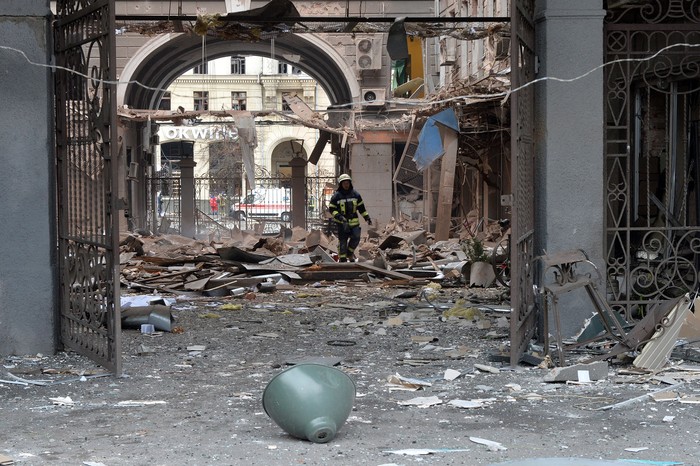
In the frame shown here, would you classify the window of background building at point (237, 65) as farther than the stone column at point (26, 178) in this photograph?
Yes

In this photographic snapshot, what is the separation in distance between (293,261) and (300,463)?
1266cm

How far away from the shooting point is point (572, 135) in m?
10.2

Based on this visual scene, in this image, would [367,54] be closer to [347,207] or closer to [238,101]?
[347,207]

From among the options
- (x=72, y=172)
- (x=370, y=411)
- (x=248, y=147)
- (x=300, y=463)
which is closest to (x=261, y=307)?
(x=72, y=172)

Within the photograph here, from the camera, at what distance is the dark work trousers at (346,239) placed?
2070 cm

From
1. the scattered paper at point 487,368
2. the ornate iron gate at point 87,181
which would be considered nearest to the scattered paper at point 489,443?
the scattered paper at point 487,368

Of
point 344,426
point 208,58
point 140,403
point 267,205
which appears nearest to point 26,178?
point 140,403

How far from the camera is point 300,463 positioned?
6.00m

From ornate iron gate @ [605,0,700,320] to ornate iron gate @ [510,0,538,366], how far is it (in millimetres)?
887

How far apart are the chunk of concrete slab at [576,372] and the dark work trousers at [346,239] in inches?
486

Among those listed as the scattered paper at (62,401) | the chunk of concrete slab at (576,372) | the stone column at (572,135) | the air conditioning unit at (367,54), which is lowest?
the scattered paper at (62,401)

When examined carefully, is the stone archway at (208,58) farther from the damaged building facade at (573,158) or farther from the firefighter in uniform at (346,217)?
the damaged building facade at (573,158)

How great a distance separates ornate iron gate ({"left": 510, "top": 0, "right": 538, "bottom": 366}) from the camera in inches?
344

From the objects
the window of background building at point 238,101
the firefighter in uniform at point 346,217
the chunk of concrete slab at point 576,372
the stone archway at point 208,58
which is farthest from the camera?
the window of background building at point 238,101
